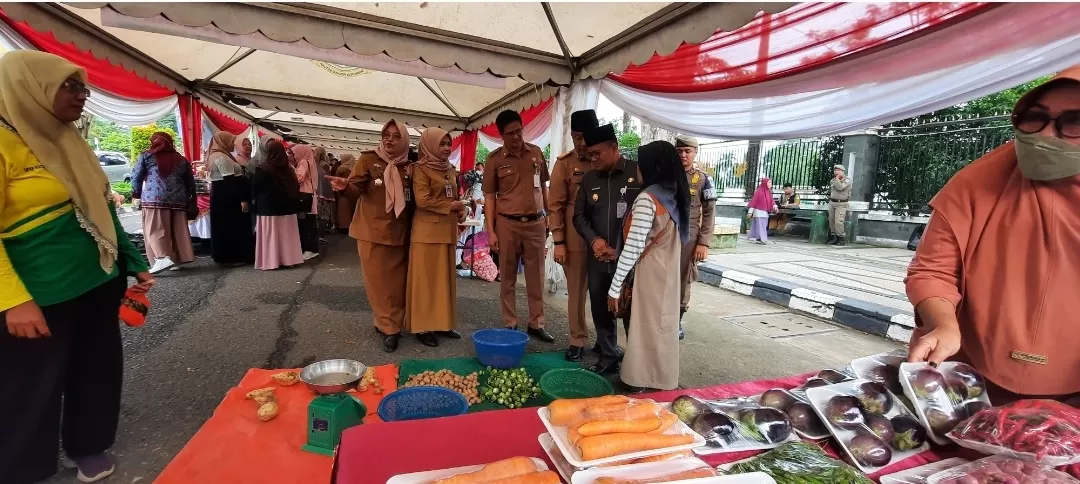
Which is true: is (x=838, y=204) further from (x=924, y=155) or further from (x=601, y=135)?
(x=601, y=135)

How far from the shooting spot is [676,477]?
104 cm

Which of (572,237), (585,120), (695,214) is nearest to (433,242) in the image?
(572,237)

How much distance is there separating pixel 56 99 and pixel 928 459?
3.33 meters

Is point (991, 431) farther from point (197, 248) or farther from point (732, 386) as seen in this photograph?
point (197, 248)

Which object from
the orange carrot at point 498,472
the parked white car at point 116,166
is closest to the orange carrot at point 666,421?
the orange carrot at point 498,472

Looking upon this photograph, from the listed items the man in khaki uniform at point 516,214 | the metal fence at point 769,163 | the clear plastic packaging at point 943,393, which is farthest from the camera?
the metal fence at point 769,163

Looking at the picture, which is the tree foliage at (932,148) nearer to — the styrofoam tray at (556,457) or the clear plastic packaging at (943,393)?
the clear plastic packaging at (943,393)

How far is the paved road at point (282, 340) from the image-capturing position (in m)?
2.80

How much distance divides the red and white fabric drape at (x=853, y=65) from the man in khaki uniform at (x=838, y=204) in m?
7.69

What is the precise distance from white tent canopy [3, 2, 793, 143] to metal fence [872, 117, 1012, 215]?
7376 mm

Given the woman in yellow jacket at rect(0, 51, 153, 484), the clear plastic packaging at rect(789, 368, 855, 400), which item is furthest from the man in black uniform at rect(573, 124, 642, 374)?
the woman in yellow jacket at rect(0, 51, 153, 484)

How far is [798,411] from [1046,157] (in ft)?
3.28

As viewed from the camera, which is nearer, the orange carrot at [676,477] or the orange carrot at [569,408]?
the orange carrot at [676,477]

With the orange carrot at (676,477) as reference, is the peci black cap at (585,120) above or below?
above
